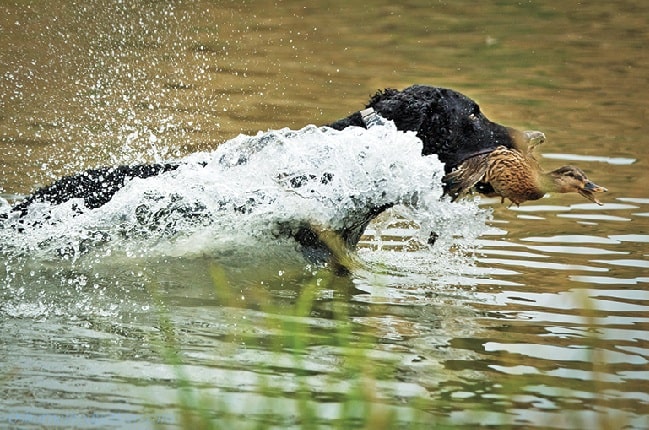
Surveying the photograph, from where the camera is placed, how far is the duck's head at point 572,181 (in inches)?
270

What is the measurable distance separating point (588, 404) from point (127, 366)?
6.83 ft

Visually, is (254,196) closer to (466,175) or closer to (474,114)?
(466,175)

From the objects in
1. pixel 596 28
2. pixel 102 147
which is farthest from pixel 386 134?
pixel 596 28

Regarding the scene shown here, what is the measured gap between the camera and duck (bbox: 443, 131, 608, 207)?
6.86 metres

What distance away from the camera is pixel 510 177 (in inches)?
271

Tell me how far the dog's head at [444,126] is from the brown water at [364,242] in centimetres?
82

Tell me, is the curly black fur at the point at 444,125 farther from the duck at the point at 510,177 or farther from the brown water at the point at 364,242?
the brown water at the point at 364,242

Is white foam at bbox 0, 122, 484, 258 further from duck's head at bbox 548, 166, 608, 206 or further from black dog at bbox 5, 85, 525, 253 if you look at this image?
duck's head at bbox 548, 166, 608, 206

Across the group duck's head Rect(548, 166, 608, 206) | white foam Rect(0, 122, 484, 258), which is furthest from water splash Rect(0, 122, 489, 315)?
duck's head Rect(548, 166, 608, 206)

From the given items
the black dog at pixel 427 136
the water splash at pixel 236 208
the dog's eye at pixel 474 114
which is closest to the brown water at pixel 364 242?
the water splash at pixel 236 208

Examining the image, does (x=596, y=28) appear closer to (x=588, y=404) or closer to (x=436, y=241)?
(x=436, y=241)

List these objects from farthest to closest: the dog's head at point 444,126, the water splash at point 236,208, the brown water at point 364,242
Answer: the dog's head at point 444,126 < the water splash at point 236,208 < the brown water at point 364,242

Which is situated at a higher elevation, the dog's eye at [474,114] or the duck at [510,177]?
the dog's eye at [474,114]

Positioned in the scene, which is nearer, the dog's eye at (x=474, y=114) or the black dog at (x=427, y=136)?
the black dog at (x=427, y=136)
